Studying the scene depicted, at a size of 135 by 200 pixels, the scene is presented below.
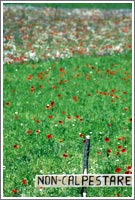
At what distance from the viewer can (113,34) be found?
24.0 m

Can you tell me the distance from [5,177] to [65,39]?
14.4m

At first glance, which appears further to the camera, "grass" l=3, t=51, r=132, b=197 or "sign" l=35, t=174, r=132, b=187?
"grass" l=3, t=51, r=132, b=197

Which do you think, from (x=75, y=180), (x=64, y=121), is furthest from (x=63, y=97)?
(x=75, y=180)

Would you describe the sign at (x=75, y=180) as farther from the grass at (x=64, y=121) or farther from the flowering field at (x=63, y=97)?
the grass at (x=64, y=121)

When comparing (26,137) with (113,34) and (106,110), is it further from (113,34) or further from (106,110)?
(113,34)

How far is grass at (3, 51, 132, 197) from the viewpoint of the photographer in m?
9.21

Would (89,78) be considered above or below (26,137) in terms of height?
above

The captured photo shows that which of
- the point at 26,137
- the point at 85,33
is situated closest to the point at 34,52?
the point at 85,33

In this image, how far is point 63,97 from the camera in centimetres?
1399

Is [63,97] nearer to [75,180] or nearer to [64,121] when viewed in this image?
[64,121]

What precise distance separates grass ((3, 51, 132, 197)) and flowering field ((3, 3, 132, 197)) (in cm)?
2

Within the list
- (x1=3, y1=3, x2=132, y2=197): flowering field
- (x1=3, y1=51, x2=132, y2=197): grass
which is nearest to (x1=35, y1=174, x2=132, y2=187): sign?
(x1=3, y1=3, x2=132, y2=197): flowering field

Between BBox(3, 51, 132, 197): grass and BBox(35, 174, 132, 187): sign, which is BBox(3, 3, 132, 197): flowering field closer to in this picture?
BBox(3, 51, 132, 197): grass

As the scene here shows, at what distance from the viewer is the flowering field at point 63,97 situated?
30.8 ft
